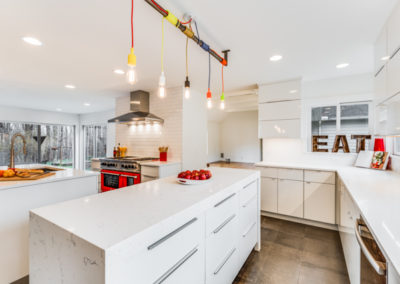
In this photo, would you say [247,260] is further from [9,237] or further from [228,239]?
[9,237]

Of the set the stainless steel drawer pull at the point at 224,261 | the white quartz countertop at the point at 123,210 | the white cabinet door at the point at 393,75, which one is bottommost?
the stainless steel drawer pull at the point at 224,261

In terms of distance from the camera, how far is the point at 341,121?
11.0 ft

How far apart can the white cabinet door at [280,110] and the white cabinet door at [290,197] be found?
1124 millimetres

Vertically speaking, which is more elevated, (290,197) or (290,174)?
(290,174)

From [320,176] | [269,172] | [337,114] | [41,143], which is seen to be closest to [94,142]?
[41,143]

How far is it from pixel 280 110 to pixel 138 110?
2863 mm

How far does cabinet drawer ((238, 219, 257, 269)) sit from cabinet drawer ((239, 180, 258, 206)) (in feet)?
1.03

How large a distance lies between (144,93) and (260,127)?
8.48ft

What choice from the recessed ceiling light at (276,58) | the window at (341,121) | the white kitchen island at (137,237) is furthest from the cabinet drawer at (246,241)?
the window at (341,121)

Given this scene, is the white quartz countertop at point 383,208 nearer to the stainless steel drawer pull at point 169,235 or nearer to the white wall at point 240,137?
the stainless steel drawer pull at point 169,235

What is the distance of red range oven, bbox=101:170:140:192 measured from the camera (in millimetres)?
3503

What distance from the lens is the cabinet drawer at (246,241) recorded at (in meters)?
1.85

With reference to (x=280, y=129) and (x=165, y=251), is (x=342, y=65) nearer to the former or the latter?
(x=280, y=129)

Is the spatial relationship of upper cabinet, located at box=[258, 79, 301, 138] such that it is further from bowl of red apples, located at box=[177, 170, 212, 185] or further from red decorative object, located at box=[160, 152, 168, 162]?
bowl of red apples, located at box=[177, 170, 212, 185]
